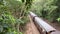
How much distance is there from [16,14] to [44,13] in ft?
21.1

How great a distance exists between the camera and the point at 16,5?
266 inches

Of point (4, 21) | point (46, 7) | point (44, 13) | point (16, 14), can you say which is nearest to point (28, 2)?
point (16, 14)

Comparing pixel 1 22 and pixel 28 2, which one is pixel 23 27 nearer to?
pixel 28 2

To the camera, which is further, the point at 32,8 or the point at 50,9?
the point at 32,8

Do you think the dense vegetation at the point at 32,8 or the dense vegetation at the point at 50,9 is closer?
the dense vegetation at the point at 32,8

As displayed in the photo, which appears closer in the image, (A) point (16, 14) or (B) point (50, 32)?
(B) point (50, 32)

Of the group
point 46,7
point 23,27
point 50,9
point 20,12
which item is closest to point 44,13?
point 46,7

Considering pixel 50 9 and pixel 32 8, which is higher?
pixel 50 9

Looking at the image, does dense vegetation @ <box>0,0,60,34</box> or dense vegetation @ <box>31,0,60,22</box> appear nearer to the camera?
dense vegetation @ <box>0,0,60,34</box>

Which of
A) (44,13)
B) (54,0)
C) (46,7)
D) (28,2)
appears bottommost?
(44,13)

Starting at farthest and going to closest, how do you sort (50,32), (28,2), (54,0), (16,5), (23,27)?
(54,0)
(23,27)
(16,5)
(28,2)
(50,32)

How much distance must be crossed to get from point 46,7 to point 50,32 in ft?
27.3

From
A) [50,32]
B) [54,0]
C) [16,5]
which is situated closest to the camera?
[50,32]

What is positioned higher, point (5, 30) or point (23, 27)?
point (5, 30)
